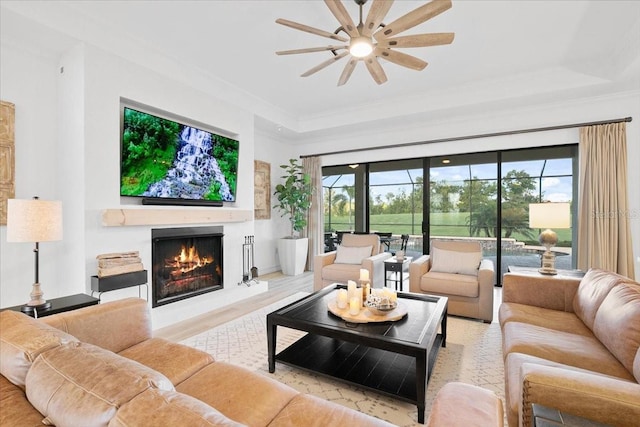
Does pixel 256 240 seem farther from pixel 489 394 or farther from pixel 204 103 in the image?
pixel 489 394

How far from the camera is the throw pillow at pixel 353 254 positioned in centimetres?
446

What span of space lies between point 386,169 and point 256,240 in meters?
2.82

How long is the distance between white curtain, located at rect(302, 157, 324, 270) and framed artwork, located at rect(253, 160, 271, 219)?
88 centimetres

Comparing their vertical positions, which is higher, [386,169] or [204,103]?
[204,103]

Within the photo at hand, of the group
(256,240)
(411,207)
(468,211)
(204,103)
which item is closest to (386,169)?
(411,207)

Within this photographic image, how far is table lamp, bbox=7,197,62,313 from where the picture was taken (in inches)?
79.3

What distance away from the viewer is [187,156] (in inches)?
150

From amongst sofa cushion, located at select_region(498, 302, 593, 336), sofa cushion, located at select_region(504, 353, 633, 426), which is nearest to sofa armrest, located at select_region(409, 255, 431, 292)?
sofa cushion, located at select_region(498, 302, 593, 336)

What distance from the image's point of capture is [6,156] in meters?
2.75

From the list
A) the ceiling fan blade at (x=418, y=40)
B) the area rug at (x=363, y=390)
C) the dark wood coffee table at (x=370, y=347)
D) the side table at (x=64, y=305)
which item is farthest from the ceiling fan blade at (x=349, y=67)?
the side table at (x=64, y=305)

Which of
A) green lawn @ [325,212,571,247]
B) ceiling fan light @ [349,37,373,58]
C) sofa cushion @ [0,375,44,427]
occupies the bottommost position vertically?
sofa cushion @ [0,375,44,427]

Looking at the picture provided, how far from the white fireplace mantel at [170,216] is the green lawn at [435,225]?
2603mm

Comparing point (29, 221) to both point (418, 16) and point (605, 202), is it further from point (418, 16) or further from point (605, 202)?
point (605, 202)

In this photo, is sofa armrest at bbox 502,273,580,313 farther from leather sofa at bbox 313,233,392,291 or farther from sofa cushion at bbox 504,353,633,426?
leather sofa at bbox 313,233,392,291
